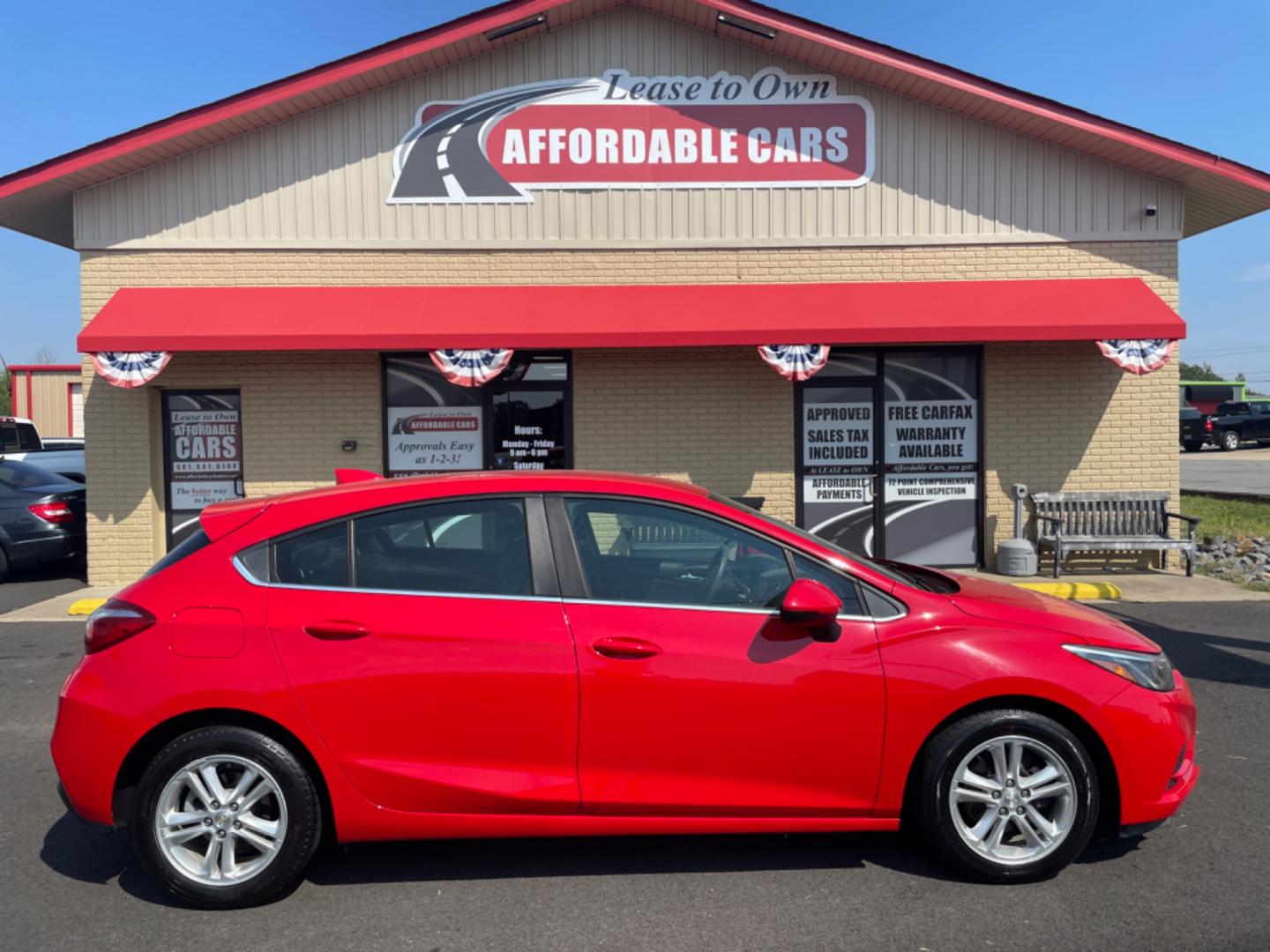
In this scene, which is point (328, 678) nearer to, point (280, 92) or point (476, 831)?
point (476, 831)

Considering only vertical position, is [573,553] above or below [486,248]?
below

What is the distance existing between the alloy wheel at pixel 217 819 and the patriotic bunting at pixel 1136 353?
9459mm

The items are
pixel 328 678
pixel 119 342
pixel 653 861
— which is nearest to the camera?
pixel 328 678

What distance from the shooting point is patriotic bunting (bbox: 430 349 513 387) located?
10.4 m

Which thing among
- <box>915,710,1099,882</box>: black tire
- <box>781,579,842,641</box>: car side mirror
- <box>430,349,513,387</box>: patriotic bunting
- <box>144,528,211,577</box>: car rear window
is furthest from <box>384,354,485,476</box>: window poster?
<box>915,710,1099,882</box>: black tire

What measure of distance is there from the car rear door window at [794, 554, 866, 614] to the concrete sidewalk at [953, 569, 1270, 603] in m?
6.13

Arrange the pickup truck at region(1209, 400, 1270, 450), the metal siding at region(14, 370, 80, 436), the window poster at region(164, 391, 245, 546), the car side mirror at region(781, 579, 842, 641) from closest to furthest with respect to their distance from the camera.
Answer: the car side mirror at region(781, 579, 842, 641) → the window poster at region(164, 391, 245, 546) → the metal siding at region(14, 370, 80, 436) → the pickup truck at region(1209, 400, 1270, 450)

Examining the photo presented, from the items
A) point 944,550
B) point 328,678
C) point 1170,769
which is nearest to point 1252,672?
point 1170,769

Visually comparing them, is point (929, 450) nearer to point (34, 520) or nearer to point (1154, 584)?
point (1154, 584)

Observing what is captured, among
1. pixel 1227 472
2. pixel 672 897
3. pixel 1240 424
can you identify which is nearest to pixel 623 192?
pixel 672 897

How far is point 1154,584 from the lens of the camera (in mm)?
10695

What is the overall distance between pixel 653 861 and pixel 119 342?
8.68 meters

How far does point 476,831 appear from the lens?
3822mm

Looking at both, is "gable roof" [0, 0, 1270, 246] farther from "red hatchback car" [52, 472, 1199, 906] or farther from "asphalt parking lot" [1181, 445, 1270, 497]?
"asphalt parking lot" [1181, 445, 1270, 497]
